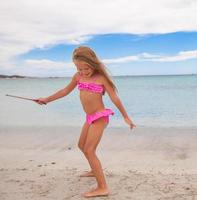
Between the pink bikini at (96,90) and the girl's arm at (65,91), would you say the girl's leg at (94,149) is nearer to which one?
the pink bikini at (96,90)

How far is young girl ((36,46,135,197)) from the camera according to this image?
15.3 feet

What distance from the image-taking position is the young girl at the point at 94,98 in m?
4.65

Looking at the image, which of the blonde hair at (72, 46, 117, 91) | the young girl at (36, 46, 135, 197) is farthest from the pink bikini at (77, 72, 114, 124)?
the blonde hair at (72, 46, 117, 91)

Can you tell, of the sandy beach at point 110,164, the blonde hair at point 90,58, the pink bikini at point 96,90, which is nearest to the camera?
the blonde hair at point 90,58

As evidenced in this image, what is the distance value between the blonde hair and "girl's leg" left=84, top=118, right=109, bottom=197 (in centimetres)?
45

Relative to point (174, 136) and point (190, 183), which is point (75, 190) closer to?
point (190, 183)

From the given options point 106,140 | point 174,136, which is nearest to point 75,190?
point 106,140

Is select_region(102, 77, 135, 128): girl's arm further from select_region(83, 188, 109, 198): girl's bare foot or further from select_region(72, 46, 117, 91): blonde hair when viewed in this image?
select_region(83, 188, 109, 198): girl's bare foot

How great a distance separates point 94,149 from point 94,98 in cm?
54

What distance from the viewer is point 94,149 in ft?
15.4

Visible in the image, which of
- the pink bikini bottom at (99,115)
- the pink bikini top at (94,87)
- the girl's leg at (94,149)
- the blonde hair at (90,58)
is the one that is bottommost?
the girl's leg at (94,149)

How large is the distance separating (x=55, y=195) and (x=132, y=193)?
82 centimetres

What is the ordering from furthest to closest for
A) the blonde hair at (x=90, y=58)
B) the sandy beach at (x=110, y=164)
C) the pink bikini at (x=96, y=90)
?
the sandy beach at (x=110, y=164) → the pink bikini at (x=96, y=90) → the blonde hair at (x=90, y=58)

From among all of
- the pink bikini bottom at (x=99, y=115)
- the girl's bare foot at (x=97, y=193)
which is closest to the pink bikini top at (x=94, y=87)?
the pink bikini bottom at (x=99, y=115)
